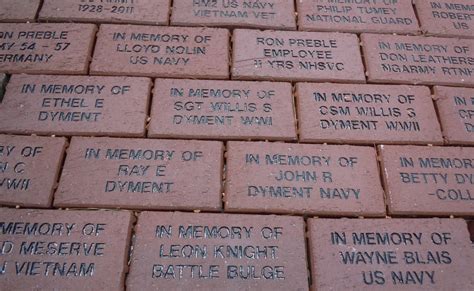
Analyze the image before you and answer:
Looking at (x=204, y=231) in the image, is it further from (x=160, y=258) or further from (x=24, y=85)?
(x=24, y=85)

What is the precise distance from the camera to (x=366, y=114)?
3232mm

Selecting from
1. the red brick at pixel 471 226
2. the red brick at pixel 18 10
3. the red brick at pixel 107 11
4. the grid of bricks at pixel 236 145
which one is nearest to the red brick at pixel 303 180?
the grid of bricks at pixel 236 145

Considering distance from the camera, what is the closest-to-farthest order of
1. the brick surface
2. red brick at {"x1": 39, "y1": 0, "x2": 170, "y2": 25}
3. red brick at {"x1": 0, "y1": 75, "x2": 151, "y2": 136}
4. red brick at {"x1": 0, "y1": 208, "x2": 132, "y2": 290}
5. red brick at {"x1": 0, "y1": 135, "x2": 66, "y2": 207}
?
red brick at {"x1": 0, "y1": 208, "x2": 132, "y2": 290}
red brick at {"x1": 0, "y1": 135, "x2": 66, "y2": 207}
red brick at {"x1": 0, "y1": 75, "x2": 151, "y2": 136}
the brick surface
red brick at {"x1": 39, "y1": 0, "x2": 170, "y2": 25}

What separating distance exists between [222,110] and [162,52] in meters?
0.70

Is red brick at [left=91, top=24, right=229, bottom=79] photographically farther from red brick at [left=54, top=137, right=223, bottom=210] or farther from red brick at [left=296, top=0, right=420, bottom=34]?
red brick at [left=296, top=0, right=420, bottom=34]

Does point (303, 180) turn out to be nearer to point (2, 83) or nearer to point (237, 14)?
point (237, 14)

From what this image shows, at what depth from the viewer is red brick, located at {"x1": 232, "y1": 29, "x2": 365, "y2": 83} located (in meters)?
3.40

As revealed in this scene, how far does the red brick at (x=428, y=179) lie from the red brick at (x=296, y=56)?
2.26ft

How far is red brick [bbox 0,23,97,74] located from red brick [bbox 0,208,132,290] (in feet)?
3.68

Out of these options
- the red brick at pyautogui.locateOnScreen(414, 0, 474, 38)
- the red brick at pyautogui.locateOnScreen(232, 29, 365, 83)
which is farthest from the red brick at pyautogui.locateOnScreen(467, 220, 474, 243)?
the red brick at pyautogui.locateOnScreen(414, 0, 474, 38)

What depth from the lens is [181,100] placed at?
3236 mm

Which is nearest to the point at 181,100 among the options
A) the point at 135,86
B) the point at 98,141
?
the point at 135,86

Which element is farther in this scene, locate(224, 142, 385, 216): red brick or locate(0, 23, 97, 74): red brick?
locate(0, 23, 97, 74): red brick

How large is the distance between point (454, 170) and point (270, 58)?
1.51 meters
